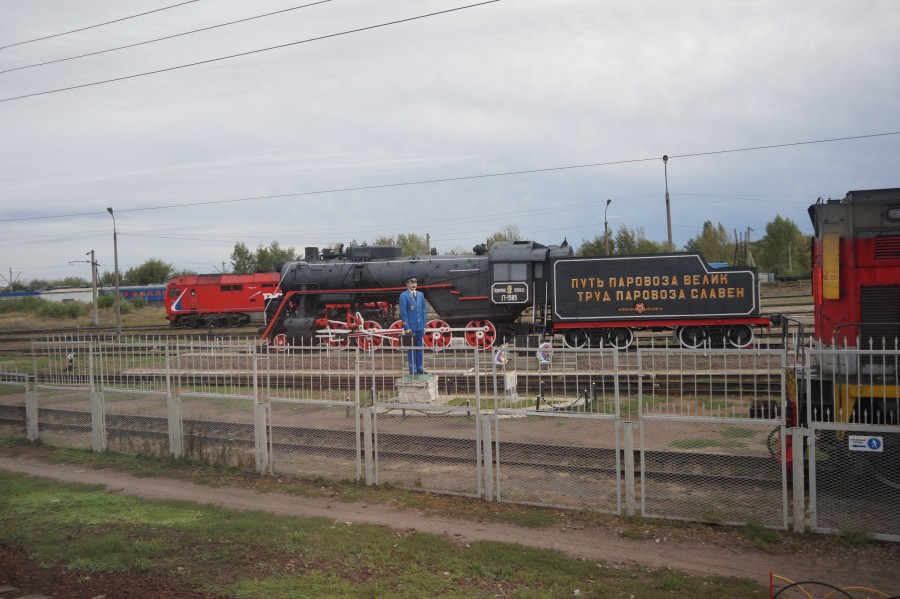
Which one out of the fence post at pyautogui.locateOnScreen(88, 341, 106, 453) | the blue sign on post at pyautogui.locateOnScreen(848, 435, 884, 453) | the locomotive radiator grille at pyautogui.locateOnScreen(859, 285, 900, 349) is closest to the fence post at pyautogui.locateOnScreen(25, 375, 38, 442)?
the fence post at pyautogui.locateOnScreen(88, 341, 106, 453)

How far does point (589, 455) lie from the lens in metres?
9.88

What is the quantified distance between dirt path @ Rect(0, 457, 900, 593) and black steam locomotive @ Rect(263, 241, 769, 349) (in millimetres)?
8235

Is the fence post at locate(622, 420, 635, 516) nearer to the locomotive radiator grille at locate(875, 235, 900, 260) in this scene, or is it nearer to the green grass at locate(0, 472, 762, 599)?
the green grass at locate(0, 472, 762, 599)

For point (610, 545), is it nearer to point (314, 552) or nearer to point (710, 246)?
point (314, 552)

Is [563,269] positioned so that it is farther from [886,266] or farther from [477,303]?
[886,266]

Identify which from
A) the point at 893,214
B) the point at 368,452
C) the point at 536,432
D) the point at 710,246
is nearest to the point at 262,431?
the point at 368,452

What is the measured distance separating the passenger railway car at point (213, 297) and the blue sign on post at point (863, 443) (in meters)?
35.9

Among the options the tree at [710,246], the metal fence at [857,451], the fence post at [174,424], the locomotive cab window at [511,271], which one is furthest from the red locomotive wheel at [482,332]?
the tree at [710,246]

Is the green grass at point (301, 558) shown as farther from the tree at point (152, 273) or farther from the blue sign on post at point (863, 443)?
the tree at point (152, 273)

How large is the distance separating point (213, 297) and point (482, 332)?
912 inches

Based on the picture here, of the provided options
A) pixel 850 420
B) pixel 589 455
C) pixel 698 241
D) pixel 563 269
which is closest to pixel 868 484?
pixel 850 420

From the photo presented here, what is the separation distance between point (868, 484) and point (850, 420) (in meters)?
0.73

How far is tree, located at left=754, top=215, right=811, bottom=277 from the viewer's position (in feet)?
192

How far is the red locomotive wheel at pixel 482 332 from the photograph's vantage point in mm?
22578
